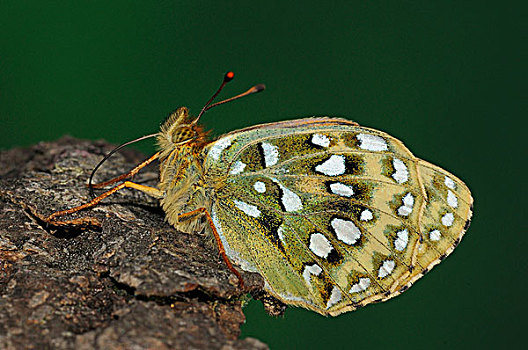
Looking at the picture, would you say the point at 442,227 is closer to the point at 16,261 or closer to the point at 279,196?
the point at 279,196

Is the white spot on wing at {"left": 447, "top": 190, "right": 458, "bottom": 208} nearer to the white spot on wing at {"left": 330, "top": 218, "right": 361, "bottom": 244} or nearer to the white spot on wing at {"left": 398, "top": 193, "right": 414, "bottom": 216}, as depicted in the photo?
the white spot on wing at {"left": 398, "top": 193, "right": 414, "bottom": 216}

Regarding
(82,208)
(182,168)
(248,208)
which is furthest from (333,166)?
(82,208)

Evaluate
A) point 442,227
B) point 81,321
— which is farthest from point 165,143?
point 442,227

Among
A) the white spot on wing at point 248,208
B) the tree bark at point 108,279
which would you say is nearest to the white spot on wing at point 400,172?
the white spot on wing at point 248,208

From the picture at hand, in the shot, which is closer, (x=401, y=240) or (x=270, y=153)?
(x=401, y=240)

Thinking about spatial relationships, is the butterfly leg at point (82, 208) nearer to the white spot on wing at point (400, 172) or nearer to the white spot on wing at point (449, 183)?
the white spot on wing at point (400, 172)

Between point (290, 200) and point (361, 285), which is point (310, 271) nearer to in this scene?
point (361, 285)

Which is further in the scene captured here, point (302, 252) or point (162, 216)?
point (162, 216)
